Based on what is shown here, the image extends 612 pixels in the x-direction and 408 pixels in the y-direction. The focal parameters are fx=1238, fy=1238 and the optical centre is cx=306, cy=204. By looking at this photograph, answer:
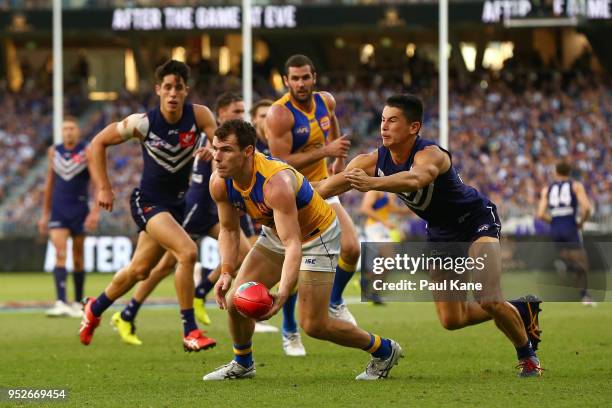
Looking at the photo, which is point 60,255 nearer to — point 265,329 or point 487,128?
point 265,329

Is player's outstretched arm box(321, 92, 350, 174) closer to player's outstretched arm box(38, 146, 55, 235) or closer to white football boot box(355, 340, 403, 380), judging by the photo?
white football boot box(355, 340, 403, 380)

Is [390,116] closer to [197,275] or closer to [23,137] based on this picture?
[197,275]

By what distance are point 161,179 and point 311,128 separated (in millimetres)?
1487

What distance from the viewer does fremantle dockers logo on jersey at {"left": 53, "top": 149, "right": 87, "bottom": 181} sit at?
16.2m

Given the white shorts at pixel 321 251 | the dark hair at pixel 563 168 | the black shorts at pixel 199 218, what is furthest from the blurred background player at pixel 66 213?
the white shorts at pixel 321 251

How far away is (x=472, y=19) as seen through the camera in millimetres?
32781

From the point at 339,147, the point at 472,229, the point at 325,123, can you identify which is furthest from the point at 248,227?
the point at 472,229

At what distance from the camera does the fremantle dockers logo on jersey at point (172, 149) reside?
11.3 metres

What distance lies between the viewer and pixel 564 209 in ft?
59.9

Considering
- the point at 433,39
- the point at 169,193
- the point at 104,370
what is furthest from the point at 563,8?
the point at 104,370

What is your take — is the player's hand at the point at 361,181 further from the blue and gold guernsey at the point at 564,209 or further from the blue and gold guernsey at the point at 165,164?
the blue and gold guernsey at the point at 564,209

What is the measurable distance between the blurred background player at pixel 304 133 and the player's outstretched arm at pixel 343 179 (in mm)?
1752

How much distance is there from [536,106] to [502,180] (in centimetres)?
403

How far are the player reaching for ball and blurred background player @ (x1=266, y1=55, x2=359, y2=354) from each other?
5.94 ft
